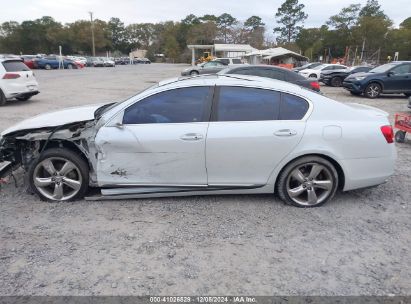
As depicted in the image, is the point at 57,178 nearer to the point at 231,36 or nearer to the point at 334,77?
the point at 334,77

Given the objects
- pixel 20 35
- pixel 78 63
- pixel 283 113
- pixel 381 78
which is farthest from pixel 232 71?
pixel 20 35

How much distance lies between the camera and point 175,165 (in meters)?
3.80

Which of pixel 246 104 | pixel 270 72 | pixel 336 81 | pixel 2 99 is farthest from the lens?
pixel 336 81

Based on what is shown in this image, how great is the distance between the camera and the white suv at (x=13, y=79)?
1114 centimetres

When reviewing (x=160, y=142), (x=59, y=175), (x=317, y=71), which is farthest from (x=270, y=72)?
(x=317, y=71)

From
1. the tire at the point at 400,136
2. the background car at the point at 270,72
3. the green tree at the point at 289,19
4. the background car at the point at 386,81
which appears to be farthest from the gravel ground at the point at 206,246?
the green tree at the point at 289,19

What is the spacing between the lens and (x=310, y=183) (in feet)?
12.8

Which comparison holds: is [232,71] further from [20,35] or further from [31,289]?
[20,35]

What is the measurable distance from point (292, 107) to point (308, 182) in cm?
88

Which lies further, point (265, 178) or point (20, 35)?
point (20, 35)

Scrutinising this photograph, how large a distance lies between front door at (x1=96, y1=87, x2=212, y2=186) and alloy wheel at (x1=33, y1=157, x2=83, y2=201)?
0.33 m

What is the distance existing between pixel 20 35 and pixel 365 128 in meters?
90.7

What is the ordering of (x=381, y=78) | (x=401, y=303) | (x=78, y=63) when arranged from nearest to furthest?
(x=401, y=303) → (x=381, y=78) → (x=78, y=63)

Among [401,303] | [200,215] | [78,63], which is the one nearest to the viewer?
[401,303]
